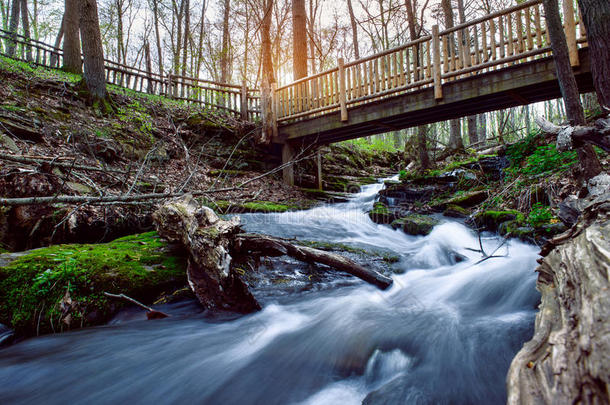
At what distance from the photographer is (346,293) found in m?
3.49

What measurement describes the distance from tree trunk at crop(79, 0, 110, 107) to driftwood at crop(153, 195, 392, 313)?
673 centimetres

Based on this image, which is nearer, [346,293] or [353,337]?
[353,337]

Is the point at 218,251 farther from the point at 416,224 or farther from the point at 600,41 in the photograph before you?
the point at 600,41

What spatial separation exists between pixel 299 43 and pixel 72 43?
8564mm

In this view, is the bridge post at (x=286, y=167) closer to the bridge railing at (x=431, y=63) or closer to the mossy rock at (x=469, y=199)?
the bridge railing at (x=431, y=63)

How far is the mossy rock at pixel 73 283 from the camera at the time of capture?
240 centimetres

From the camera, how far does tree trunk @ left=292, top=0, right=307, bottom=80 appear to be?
10516 mm

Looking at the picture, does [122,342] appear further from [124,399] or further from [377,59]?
[377,59]

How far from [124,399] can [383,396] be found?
1.55m

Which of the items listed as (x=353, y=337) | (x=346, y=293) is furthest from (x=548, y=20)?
(x=353, y=337)

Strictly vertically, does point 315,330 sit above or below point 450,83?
below

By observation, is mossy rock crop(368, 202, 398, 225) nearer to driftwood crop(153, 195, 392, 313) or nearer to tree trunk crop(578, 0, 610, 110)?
driftwood crop(153, 195, 392, 313)

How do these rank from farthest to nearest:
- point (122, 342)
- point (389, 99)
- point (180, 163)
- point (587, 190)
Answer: point (180, 163) → point (389, 99) → point (587, 190) → point (122, 342)

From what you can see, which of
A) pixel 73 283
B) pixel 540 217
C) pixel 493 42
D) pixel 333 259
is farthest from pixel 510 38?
pixel 73 283
